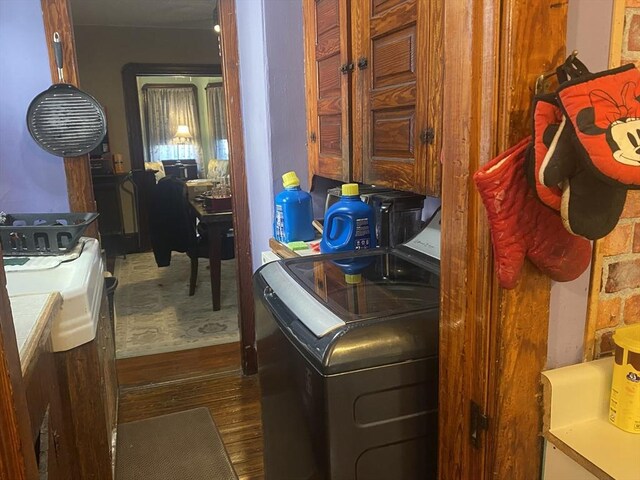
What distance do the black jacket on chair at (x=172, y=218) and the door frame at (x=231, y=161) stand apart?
1.54 m

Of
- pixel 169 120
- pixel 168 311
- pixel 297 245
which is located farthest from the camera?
pixel 169 120

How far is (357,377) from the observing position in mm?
1111

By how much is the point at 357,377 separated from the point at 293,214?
1203mm

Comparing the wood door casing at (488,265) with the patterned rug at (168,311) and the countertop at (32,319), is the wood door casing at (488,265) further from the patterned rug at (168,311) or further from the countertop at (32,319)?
the patterned rug at (168,311)

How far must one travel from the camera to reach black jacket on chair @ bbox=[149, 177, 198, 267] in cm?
435

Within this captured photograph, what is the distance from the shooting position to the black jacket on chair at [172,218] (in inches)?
171

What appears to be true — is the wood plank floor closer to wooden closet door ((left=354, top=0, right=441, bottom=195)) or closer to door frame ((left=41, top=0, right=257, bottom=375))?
door frame ((left=41, top=0, right=257, bottom=375))

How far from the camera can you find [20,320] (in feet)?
4.33

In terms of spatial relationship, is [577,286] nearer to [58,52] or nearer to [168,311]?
[58,52]

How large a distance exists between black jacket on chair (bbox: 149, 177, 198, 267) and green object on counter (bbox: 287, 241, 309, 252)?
2.45m

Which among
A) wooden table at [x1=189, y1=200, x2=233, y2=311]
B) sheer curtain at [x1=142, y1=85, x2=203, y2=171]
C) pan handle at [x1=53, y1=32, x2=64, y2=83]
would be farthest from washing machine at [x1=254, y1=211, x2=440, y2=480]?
sheer curtain at [x1=142, y1=85, x2=203, y2=171]

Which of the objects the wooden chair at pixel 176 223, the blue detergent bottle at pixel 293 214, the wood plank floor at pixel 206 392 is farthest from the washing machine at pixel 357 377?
the wooden chair at pixel 176 223

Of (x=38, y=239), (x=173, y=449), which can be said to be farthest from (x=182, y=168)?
(x=38, y=239)

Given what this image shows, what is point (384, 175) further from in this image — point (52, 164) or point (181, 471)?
point (52, 164)
